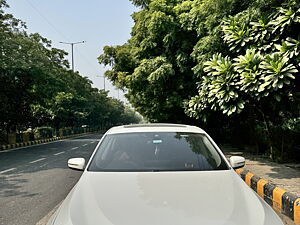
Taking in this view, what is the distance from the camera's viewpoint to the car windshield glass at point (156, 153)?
267cm

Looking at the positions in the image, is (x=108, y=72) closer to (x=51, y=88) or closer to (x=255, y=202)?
(x=51, y=88)

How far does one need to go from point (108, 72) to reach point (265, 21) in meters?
11.9

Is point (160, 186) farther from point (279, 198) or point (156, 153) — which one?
point (279, 198)

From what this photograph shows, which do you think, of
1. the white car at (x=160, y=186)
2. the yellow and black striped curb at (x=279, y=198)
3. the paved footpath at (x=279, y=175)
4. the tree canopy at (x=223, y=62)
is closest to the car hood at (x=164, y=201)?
the white car at (x=160, y=186)

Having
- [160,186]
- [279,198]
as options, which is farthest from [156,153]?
[279,198]

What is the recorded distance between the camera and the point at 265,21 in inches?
225

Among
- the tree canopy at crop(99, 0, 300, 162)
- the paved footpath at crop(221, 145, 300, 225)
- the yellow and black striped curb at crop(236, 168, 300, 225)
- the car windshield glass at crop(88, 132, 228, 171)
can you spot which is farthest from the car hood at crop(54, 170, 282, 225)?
the tree canopy at crop(99, 0, 300, 162)

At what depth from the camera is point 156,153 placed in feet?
9.41

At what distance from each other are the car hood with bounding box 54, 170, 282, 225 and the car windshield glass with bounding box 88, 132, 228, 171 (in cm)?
19

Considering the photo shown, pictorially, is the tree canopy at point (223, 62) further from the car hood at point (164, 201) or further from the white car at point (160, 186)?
the car hood at point (164, 201)

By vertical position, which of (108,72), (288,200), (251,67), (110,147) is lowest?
(288,200)

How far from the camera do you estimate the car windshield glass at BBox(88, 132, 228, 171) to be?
8.75ft

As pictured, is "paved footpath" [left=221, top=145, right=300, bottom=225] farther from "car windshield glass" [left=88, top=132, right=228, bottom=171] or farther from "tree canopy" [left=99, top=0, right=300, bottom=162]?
"car windshield glass" [left=88, top=132, right=228, bottom=171]

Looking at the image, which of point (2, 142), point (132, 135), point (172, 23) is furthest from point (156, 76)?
point (2, 142)
